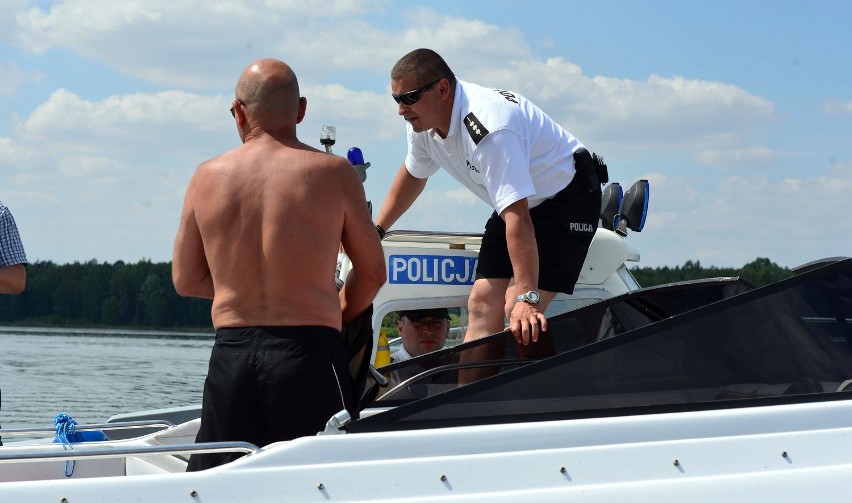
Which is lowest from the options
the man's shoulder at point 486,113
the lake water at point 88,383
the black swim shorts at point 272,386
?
the lake water at point 88,383

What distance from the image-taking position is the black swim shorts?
258 cm

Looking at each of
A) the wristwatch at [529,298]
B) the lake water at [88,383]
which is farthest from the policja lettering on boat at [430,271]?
the lake water at [88,383]

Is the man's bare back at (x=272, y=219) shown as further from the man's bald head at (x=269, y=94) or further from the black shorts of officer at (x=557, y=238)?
the black shorts of officer at (x=557, y=238)

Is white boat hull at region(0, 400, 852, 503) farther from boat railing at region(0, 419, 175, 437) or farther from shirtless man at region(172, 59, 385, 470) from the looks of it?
boat railing at region(0, 419, 175, 437)

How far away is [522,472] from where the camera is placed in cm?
223

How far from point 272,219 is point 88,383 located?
21.9 metres

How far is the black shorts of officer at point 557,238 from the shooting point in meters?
4.23

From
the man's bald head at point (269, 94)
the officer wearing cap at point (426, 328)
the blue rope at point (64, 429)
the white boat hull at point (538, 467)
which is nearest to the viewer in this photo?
the white boat hull at point (538, 467)

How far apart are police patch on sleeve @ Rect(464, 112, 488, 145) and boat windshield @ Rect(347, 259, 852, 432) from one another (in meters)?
1.28

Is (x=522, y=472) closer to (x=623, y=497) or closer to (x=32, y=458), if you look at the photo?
(x=623, y=497)

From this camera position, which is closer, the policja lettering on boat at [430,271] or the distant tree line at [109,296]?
the policja lettering on boat at [430,271]

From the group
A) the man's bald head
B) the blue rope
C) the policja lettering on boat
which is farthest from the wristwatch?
the policja lettering on boat

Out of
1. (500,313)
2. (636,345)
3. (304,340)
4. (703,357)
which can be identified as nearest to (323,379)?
(304,340)

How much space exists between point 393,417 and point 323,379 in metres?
0.27
